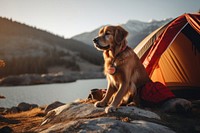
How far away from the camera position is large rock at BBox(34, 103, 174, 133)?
4.82m

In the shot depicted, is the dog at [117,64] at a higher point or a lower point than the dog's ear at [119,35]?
lower

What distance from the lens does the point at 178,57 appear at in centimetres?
1085

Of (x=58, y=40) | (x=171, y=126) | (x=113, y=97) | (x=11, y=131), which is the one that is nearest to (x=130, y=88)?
(x=113, y=97)

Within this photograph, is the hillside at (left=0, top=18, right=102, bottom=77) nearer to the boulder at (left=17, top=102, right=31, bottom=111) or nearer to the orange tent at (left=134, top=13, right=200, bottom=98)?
the boulder at (left=17, top=102, right=31, bottom=111)

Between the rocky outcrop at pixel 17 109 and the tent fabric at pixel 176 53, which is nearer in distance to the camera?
the tent fabric at pixel 176 53

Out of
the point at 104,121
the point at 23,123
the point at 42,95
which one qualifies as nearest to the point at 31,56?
the point at 42,95

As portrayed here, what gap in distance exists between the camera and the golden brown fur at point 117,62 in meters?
6.27

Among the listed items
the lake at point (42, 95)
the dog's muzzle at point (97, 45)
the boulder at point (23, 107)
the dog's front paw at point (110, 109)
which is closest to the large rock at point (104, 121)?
Result: the dog's front paw at point (110, 109)

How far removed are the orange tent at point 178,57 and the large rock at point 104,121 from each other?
3.32 metres

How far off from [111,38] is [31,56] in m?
82.4

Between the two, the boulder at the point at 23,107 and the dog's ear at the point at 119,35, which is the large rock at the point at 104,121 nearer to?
the dog's ear at the point at 119,35

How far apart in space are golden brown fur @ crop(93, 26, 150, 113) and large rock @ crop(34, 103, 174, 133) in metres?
0.46

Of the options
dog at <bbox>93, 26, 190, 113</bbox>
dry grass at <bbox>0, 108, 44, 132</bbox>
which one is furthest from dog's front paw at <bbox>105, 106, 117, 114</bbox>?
dry grass at <bbox>0, 108, 44, 132</bbox>

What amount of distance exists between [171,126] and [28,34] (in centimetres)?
12162
